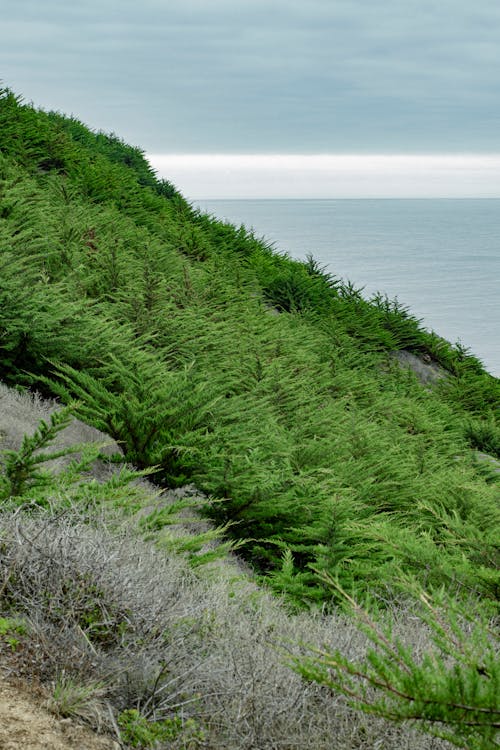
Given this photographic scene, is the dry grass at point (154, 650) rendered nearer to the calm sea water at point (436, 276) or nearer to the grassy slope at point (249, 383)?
the grassy slope at point (249, 383)

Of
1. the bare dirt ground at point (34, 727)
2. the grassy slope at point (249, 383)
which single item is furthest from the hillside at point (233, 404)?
the bare dirt ground at point (34, 727)

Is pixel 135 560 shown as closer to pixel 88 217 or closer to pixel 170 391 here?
pixel 170 391

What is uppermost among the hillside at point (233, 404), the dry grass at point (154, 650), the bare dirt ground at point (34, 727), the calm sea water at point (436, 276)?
the calm sea water at point (436, 276)

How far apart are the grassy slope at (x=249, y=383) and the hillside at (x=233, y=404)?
30 millimetres

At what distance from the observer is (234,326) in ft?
36.9

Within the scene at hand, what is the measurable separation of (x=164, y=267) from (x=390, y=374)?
19.1 feet

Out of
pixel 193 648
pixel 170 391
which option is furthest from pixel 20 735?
pixel 170 391

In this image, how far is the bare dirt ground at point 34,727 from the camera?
227 centimetres

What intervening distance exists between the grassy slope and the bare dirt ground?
2.47 meters

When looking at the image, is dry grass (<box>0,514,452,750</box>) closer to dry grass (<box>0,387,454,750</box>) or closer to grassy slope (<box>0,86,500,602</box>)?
dry grass (<box>0,387,454,750</box>)

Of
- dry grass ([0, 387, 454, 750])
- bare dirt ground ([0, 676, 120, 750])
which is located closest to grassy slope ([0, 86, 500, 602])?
dry grass ([0, 387, 454, 750])

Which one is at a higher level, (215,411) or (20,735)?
(215,411)

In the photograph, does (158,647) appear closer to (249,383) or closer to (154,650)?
(154,650)

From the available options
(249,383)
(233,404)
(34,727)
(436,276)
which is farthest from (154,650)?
(436,276)
